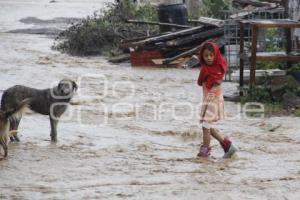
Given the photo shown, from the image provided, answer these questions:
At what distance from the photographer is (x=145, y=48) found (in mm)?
19531

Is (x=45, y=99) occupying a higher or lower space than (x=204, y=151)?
higher

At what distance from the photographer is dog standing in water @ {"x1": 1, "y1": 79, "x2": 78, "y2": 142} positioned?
31.8ft

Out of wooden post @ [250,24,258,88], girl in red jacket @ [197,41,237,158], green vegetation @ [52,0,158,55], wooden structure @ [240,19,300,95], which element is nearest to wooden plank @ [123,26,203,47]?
green vegetation @ [52,0,158,55]

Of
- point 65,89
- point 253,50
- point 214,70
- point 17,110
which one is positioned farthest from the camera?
point 253,50

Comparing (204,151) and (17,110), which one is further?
(204,151)

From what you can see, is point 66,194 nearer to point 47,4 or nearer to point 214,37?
point 214,37

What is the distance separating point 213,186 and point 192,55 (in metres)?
11.7

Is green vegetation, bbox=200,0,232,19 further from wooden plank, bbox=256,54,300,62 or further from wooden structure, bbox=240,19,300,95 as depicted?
wooden plank, bbox=256,54,300,62

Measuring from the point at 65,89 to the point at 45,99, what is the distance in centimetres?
38

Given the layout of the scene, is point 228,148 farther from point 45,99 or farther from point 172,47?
point 172,47

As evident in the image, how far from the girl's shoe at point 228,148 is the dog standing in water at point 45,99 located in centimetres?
232

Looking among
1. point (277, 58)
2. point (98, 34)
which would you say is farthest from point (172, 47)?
point (277, 58)

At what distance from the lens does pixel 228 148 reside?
906 cm

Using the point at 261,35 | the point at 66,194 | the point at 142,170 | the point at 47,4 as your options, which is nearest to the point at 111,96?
the point at 261,35
